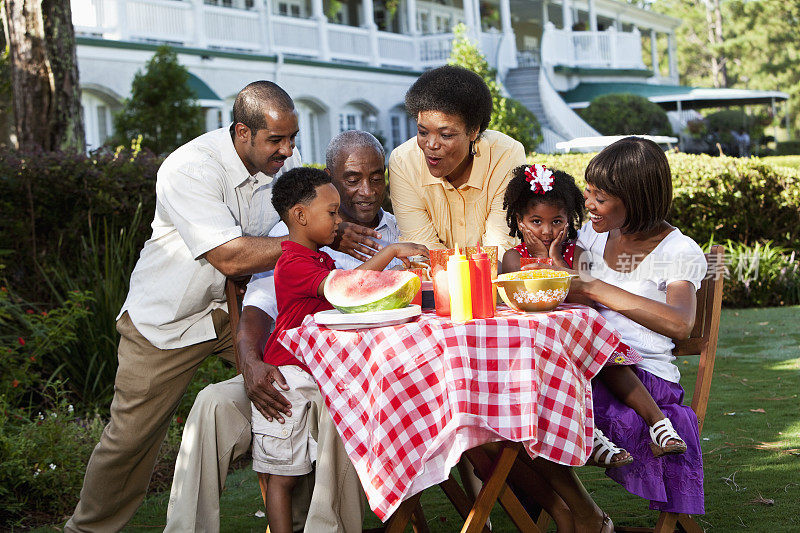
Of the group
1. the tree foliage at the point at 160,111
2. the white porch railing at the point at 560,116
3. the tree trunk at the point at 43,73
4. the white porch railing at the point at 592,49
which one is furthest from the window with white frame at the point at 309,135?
the tree trunk at the point at 43,73

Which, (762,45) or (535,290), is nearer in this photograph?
(535,290)

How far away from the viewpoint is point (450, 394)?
291cm

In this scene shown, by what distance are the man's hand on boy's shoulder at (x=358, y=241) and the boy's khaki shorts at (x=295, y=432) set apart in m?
0.65

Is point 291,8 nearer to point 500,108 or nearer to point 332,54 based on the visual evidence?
point 332,54

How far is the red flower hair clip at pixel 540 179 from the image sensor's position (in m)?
3.99

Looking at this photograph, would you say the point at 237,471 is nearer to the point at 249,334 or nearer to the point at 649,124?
the point at 249,334

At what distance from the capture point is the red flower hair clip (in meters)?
3.99

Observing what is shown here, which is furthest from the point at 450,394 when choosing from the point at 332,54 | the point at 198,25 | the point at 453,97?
the point at 332,54

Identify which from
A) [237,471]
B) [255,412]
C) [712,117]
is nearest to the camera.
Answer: [255,412]

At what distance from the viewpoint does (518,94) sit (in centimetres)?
2747

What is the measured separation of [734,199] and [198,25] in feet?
42.8

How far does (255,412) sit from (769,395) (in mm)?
4622

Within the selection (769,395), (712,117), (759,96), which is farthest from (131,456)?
(759,96)

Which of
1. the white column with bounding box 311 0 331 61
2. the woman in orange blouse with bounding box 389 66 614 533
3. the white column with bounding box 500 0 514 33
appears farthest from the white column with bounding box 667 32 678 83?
the woman in orange blouse with bounding box 389 66 614 533
